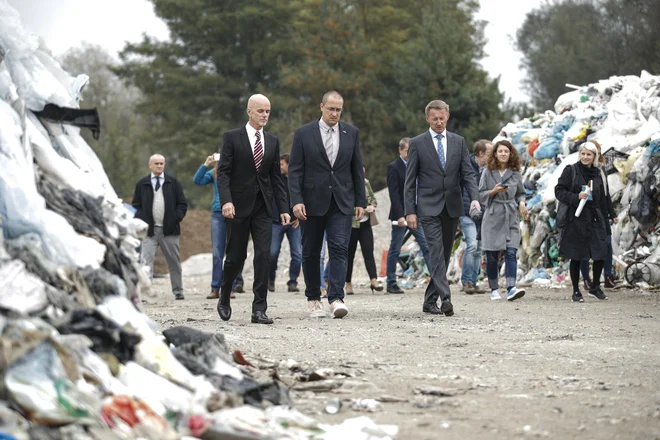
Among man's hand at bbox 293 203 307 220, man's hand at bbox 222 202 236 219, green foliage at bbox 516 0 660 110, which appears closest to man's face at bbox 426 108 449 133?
man's hand at bbox 293 203 307 220

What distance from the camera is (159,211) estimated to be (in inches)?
655

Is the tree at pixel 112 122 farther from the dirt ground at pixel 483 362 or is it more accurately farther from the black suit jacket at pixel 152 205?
the dirt ground at pixel 483 362

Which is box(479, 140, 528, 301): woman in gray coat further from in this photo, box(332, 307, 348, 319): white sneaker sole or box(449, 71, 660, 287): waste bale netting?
box(332, 307, 348, 319): white sneaker sole

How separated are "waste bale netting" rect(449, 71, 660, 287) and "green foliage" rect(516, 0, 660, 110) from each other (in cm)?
1939

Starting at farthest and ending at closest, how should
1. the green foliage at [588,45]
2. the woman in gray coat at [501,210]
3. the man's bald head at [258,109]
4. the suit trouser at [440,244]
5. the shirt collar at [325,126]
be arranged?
the green foliage at [588,45] → the woman in gray coat at [501,210] → the suit trouser at [440,244] → the shirt collar at [325,126] → the man's bald head at [258,109]

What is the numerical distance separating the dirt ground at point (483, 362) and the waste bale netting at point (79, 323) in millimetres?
565

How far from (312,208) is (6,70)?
4.54 m

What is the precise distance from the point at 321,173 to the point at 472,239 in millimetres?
5444

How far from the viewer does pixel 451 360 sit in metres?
7.81

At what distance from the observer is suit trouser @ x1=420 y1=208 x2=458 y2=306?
11.6 meters

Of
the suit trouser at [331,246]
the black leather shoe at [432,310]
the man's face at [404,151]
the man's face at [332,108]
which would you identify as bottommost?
the black leather shoe at [432,310]

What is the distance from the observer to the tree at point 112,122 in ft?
155

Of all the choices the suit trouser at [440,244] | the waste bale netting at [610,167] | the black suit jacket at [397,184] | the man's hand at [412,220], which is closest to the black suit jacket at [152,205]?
the black suit jacket at [397,184]

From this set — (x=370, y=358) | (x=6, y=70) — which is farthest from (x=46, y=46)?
(x=370, y=358)
